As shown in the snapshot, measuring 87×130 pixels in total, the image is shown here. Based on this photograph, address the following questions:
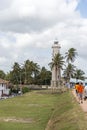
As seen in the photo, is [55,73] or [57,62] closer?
[57,62]

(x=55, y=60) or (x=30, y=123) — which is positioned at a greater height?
(x=55, y=60)

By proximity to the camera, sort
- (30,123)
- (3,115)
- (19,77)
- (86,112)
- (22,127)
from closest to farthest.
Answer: (86,112), (22,127), (30,123), (3,115), (19,77)

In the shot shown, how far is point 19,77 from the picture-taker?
119 m

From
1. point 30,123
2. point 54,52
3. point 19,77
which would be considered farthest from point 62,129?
point 19,77

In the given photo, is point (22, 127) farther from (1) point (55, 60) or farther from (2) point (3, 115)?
(1) point (55, 60)

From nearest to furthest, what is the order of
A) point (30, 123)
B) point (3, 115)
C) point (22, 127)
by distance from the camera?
point (22, 127) → point (30, 123) → point (3, 115)

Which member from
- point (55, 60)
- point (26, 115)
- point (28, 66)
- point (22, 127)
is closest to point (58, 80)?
point (55, 60)

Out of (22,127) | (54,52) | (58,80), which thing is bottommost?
(22,127)

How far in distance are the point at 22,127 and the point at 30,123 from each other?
87.2 inches

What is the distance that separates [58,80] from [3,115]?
246 feet

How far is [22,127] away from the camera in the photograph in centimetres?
2472

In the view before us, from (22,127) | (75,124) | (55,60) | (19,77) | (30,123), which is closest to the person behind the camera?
(75,124)

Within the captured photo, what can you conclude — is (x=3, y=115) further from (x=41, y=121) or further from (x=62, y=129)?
(x=62, y=129)

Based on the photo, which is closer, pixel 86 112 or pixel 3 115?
pixel 86 112
